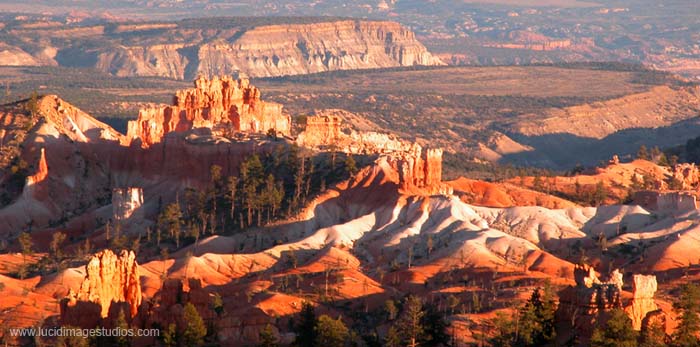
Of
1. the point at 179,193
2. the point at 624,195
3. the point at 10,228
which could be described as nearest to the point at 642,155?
the point at 624,195

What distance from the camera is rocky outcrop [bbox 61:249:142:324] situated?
327 feet

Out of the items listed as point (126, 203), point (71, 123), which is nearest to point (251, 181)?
point (126, 203)

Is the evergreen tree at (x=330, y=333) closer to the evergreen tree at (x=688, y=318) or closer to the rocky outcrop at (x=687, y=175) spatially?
the evergreen tree at (x=688, y=318)

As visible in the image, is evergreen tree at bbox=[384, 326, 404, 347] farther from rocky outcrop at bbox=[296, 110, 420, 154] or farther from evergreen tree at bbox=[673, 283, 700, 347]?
rocky outcrop at bbox=[296, 110, 420, 154]

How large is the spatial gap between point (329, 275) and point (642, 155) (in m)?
74.6

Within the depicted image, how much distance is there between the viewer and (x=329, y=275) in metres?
119

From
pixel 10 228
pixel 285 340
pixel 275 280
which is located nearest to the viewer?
pixel 285 340

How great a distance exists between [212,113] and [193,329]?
67.8 m

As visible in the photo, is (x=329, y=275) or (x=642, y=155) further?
(x=642, y=155)

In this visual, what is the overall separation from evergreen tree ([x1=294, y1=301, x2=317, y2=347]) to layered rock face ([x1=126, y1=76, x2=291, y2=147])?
190 ft

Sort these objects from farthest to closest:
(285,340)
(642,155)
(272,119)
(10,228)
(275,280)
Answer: (642,155)
(272,119)
(10,228)
(275,280)
(285,340)

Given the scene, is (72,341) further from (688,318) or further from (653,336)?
(688,318)

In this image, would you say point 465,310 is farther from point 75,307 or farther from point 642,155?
point 642,155

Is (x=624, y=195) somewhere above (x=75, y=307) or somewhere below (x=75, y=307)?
below
